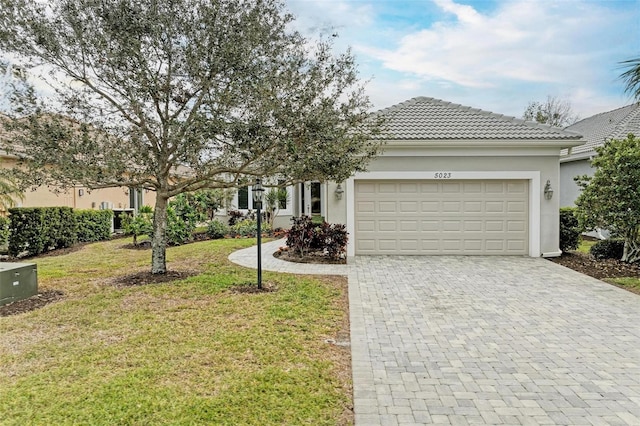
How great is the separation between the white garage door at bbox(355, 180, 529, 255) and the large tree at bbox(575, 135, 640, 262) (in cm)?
187

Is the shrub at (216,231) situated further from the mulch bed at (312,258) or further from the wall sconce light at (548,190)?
the wall sconce light at (548,190)

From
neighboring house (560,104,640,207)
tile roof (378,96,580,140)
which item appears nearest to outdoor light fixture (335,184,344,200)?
tile roof (378,96,580,140)

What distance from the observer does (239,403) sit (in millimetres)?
3768

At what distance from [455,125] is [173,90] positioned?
8671mm

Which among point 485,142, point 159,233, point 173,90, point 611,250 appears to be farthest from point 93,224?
point 611,250

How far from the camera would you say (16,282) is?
7.13 meters

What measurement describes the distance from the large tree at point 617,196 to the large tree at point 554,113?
28.0 metres

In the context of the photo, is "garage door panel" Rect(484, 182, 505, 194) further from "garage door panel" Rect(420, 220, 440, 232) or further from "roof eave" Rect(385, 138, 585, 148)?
"garage door panel" Rect(420, 220, 440, 232)

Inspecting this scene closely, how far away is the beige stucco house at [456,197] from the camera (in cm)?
1216

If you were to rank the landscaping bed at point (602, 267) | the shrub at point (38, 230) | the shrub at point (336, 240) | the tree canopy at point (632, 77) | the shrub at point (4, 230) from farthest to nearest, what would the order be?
the shrub at point (4, 230) < the shrub at point (38, 230) < the shrub at point (336, 240) < the landscaping bed at point (602, 267) < the tree canopy at point (632, 77)

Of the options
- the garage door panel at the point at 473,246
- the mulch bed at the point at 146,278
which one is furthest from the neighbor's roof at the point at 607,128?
the mulch bed at the point at 146,278

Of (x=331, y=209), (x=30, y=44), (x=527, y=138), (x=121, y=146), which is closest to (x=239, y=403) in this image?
(x=121, y=146)

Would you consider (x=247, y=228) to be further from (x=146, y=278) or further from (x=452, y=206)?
(x=452, y=206)

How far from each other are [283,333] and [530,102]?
38.5m
